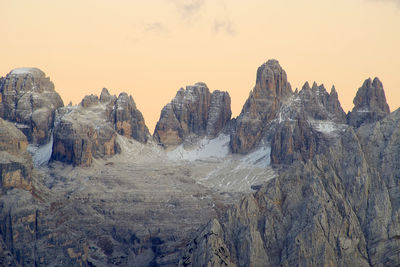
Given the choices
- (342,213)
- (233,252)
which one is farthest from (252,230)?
(342,213)

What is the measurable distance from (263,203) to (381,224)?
2436cm

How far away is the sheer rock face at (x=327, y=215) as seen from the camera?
552 feet

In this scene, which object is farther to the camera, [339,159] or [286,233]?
[339,159]

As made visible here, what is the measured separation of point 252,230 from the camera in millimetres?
→ 172625

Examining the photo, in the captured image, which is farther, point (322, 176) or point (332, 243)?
point (322, 176)

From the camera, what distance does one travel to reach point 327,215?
17288 cm

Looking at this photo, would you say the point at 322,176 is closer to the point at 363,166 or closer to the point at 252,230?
the point at 363,166

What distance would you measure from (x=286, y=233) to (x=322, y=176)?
1761 cm

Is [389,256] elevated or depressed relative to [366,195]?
depressed

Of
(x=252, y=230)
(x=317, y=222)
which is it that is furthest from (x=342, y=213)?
(x=252, y=230)

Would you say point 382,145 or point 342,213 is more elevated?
point 382,145

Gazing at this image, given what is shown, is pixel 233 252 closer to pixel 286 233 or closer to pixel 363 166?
pixel 286 233

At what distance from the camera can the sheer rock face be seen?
16838cm

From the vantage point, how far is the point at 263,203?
18038 centimetres
